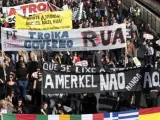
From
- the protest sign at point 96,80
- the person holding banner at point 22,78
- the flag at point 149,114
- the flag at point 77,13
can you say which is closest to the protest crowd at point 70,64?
the person holding banner at point 22,78

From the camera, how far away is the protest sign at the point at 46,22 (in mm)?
17766

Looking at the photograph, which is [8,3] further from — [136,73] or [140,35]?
[136,73]

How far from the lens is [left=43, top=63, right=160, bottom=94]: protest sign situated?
44.2ft

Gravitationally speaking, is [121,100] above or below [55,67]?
below

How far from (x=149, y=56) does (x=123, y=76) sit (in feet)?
20.3

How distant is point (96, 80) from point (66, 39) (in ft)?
13.0

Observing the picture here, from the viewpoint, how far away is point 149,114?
1245 cm

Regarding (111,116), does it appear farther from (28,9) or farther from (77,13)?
(77,13)

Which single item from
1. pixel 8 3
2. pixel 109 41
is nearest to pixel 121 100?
pixel 109 41

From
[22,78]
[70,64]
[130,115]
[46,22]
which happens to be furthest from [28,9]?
[130,115]

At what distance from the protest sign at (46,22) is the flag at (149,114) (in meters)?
5.96

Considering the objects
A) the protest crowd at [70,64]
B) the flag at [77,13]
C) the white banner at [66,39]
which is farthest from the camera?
the flag at [77,13]

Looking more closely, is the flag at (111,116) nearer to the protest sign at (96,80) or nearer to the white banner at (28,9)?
the protest sign at (96,80)

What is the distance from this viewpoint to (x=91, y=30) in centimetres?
1730
